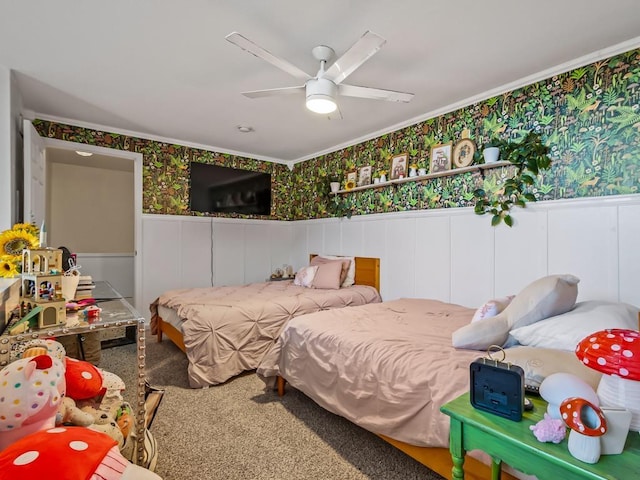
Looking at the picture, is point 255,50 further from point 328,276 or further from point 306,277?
point 306,277

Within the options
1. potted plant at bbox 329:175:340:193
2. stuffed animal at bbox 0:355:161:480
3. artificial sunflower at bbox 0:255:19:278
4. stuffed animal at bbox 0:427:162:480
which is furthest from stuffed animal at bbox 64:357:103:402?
potted plant at bbox 329:175:340:193

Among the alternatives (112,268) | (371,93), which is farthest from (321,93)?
(112,268)

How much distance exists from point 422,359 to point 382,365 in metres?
0.21

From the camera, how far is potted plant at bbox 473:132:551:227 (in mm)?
2482

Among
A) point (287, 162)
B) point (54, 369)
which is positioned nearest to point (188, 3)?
point (54, 369)

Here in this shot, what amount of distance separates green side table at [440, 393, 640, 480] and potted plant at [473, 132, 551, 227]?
189 centimetres

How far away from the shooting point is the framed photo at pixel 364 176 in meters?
4.00

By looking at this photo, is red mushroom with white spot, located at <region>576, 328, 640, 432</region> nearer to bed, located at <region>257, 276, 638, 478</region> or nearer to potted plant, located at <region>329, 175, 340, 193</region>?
bed, located at <region>257, 276, 638, 478</region>

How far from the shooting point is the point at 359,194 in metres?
4.14

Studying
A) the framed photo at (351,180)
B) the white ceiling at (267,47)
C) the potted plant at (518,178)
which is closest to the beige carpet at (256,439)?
the potted plant at (518,178)

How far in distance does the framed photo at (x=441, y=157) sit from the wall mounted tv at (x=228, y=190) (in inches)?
105

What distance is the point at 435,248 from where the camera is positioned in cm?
319

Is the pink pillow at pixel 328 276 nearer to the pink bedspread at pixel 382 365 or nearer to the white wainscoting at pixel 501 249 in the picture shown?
the white wainscoting at pixel 501 249

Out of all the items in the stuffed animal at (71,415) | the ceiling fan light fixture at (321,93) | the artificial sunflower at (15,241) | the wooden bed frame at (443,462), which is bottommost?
the wooden bed frame at (443,462)
